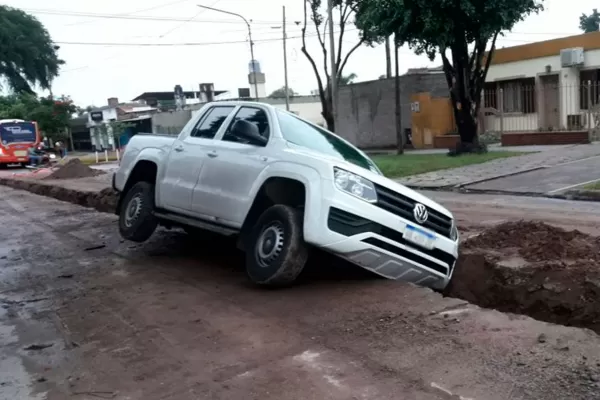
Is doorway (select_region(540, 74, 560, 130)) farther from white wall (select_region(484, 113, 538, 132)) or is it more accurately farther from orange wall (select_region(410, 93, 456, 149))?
orange wall (select_region(410, 93, 456, 149))

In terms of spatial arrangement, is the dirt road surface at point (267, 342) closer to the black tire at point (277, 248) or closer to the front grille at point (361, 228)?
the black tire at point (277, 248)

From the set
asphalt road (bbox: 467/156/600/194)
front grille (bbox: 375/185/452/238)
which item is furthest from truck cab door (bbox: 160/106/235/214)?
asphalt road (bbox: 467/156/600/194)

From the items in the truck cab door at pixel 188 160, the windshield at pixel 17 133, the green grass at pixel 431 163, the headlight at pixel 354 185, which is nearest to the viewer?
the headlight at pixel 354 185

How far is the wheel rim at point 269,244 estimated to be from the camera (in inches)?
233

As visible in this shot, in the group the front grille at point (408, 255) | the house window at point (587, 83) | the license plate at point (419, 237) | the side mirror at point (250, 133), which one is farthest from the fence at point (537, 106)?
the side mirror at point (250, 133)

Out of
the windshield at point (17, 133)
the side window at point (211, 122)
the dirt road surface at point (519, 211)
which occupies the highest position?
the windshield at point (17, 133)

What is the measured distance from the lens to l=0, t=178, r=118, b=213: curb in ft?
50.4

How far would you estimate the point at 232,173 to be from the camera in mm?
6629

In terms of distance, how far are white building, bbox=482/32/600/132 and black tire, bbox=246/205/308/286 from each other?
2099 cm

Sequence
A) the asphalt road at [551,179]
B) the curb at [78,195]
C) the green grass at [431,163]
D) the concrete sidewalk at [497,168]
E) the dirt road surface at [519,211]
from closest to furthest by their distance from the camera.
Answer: the dirt road surface at [519,211]
the asphalt road at [551,179]
the curb at [78,195]
the concrete sidewalk at [497,168]
the green grass at [431,163]

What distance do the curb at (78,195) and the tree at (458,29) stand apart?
35.6ft

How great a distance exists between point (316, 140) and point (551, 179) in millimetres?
10067

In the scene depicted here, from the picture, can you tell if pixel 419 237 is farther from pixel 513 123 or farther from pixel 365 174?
pixel 513 123

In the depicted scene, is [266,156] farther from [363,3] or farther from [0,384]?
[363,3]
